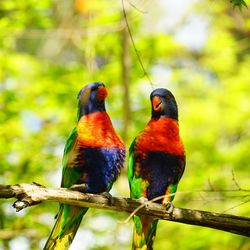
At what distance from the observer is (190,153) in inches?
330

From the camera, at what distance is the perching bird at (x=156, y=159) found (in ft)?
11.8

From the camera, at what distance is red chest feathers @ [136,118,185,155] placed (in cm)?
361

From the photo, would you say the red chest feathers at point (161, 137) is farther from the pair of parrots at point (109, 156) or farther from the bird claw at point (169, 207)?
the bird claw at point (169, 207)

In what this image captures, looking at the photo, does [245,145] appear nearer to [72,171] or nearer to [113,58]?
[113,58]

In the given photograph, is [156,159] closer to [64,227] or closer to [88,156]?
[88,156]

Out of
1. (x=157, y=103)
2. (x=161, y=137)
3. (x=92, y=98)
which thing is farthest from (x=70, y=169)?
(x=157, y=103)

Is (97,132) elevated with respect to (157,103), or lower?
lower

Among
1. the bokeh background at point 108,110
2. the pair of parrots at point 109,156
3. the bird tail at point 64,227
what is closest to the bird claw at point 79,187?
the pair of parrots at point 109,156

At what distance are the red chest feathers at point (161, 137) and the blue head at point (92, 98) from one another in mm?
346

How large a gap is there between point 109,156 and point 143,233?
0.65 meters

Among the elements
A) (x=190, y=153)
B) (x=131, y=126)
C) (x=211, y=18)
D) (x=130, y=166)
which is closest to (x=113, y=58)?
(x=131, y=126)

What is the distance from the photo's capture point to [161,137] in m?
3.67

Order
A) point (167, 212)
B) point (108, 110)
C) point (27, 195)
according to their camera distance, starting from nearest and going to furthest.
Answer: point (27, 195) → point (167, 212) → point (108, 110)

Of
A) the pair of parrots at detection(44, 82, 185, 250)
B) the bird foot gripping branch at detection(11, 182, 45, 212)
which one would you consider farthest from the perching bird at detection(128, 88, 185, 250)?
the bird foot gripping branch at detection(11, 182, 45, 212)
